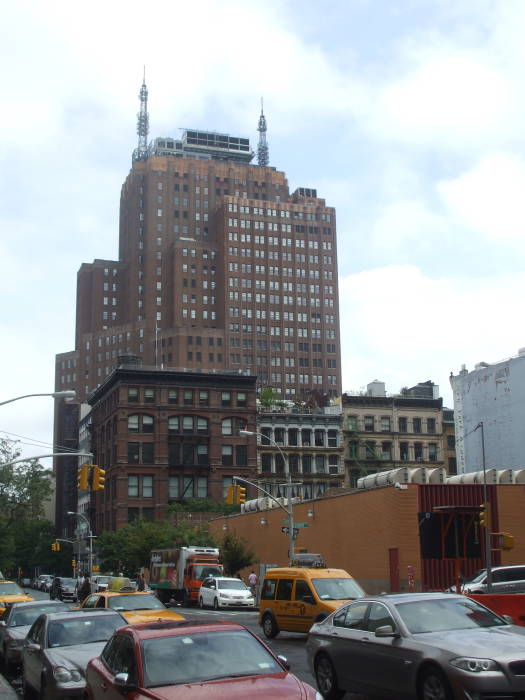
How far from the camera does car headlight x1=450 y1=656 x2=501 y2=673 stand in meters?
10.9

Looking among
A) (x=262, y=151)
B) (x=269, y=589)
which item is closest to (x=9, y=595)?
(x=269, y=589)

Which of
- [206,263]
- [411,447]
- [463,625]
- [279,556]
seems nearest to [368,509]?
[279,556]

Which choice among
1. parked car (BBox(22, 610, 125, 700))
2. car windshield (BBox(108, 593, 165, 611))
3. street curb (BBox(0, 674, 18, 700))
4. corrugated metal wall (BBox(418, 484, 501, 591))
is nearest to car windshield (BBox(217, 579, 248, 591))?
corrugated metal wall (BBox(418, 484, 501, 591))

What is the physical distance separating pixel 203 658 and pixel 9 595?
69.9 ft

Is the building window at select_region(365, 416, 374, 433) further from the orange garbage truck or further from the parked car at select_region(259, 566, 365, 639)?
the parked car at select_region(259, 566, 365, 639)

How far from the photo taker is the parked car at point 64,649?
13320 millimetres

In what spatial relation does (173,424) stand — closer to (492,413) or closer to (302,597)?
(492,413)

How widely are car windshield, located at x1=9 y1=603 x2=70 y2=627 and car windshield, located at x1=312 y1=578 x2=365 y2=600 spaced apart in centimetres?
694

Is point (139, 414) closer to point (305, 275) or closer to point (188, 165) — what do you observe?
point (305, 275)

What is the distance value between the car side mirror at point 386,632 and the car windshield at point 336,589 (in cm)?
1091

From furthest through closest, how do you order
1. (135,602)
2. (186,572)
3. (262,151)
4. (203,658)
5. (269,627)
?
A: (262,151) < (186,572) < (269,627) < (135,602) < (203,658)

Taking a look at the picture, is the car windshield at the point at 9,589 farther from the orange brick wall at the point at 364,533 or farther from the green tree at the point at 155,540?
the green tree at the point at 155,540

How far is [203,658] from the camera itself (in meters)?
9.10

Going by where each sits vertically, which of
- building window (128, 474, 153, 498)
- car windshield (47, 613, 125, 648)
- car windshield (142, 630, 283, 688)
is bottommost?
car windshield (47, 613, 125, 648)
